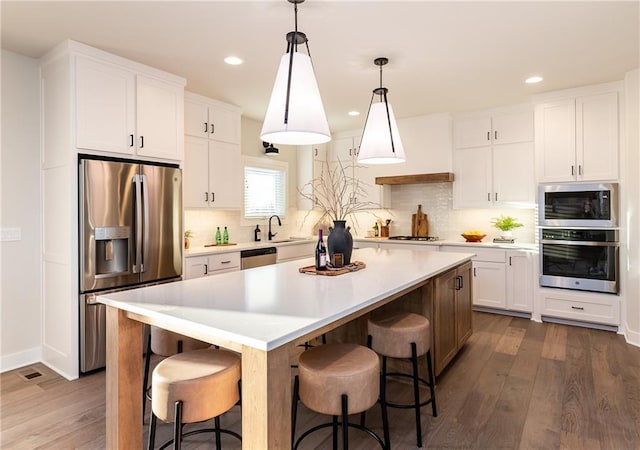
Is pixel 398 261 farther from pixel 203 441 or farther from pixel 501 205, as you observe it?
pixel 501 205

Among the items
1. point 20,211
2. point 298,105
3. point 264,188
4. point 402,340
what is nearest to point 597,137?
point 402,340

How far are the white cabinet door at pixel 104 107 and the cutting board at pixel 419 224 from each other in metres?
3.81

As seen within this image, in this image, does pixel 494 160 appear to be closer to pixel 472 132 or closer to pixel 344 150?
pixel 472 132

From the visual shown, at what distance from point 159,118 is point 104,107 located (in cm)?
49

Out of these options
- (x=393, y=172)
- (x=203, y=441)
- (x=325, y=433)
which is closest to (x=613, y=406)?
(x=325, y=433)

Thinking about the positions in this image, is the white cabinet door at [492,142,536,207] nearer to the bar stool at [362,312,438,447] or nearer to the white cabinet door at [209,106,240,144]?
the bar stool at [362,312,438,447]

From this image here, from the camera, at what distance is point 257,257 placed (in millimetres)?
4375

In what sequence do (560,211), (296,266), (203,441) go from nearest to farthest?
(203,441), (296,266), (560,211)

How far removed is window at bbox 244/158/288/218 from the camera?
5102mm

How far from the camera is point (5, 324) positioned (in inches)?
119

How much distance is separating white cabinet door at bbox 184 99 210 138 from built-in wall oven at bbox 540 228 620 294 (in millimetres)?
3903

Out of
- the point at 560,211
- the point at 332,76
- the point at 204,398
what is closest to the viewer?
the point at 204,398

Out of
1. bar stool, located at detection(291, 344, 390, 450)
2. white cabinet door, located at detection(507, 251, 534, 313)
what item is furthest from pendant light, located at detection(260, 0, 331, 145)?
white cabinet door, located at detection(507, 251, 534, 313)

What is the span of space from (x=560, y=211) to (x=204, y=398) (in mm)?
4030
